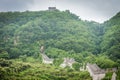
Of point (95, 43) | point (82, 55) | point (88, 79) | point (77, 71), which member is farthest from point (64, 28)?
point (88, 79)

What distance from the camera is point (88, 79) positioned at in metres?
90.0

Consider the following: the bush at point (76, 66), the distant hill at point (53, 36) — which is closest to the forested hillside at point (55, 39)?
the distant hill at point (53, 36)

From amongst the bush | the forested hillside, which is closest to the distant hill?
the forested hillside

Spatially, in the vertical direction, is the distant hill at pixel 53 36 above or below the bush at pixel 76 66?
above

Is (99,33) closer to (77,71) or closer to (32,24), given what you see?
(32,24)

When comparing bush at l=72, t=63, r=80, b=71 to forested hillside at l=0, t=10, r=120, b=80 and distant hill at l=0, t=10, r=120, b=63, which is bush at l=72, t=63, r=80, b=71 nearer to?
forested hillside at l=0, t=10, r=120, b=80

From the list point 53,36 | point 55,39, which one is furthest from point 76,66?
point 53,36

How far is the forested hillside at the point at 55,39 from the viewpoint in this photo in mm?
122938

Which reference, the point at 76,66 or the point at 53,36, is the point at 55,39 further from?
the point at 76,66

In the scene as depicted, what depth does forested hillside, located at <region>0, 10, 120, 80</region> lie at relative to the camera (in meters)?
123

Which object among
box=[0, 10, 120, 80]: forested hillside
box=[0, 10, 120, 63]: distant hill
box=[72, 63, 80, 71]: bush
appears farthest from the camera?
box=[0, 10, 120, 63]: distant hill

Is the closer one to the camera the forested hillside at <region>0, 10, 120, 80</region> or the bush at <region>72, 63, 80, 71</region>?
the bush at <region>72, 63, 80, 71</region>

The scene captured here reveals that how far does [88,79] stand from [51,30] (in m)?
72.2

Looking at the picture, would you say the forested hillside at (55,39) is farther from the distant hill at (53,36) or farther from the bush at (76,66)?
the bush at (76,66)
